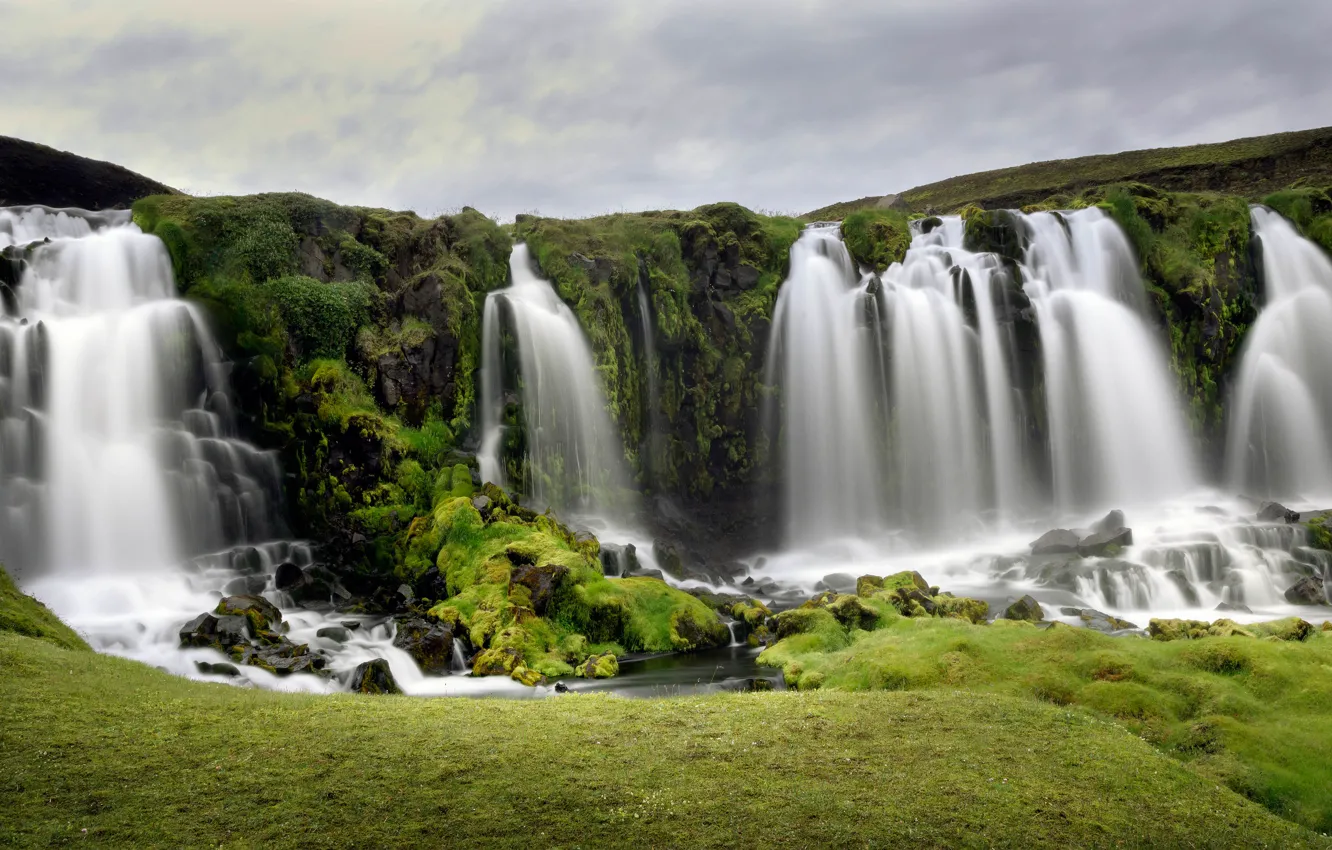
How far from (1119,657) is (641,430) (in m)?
22.9

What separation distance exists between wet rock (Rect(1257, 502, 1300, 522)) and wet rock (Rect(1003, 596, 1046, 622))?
13862 mm

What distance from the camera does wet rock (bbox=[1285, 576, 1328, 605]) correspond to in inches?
968

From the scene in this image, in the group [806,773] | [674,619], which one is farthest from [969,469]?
[806,773]

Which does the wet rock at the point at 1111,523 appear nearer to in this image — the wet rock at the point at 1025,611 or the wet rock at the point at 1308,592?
the wet rock at the point at 1308,592

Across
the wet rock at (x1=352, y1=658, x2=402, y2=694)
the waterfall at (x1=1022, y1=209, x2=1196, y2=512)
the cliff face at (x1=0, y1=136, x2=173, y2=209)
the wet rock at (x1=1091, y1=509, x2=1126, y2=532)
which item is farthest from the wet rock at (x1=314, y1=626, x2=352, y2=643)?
the cliff face at (x1=0, y1=136, x2=173, y2=209)

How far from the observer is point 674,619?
21.5 meters

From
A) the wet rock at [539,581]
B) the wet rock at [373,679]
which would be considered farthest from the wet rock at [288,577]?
the wet rock at [373,679]

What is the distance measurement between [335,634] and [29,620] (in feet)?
21.6

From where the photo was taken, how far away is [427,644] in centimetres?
1923

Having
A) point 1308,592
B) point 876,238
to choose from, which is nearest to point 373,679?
point 1308,592

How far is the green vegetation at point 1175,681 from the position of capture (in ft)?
34.1

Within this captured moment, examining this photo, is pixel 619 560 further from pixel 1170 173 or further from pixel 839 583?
pixel 1170 173

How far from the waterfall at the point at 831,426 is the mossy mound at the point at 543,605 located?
14.4 meters

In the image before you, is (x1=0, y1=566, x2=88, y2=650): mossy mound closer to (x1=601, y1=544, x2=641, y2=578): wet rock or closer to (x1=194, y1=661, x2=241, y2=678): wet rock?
(x1=194, y1=661, x2=241, y2=678): wet rock
